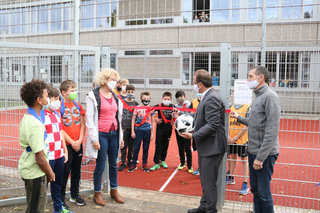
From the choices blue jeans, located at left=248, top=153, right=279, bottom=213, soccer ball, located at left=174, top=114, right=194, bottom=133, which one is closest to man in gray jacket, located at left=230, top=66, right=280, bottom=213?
blue jeans, located at left=248, top=153, right=279, bottom=213

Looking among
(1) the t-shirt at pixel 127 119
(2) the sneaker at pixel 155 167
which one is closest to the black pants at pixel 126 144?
(1) the t-shirt at pixel 127 119

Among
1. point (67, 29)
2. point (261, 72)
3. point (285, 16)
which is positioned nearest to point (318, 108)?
point (261, 72)

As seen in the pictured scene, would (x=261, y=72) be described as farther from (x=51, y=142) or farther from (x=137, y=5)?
(x=137, y=5)

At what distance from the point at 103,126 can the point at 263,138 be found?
7.59 feet

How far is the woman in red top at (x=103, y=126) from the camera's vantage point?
391cm

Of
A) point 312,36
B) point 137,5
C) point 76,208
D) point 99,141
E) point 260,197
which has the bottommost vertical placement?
point 76,208

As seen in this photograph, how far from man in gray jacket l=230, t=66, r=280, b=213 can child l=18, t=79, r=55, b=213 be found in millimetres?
2389

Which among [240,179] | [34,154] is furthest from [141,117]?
[34,154]

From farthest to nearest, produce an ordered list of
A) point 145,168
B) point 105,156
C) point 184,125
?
1. point 145,168
2. point 105,156
3. point 184,125

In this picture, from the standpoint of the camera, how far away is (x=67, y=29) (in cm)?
1695

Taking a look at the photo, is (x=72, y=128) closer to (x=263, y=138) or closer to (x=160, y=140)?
(x=160, y=140)

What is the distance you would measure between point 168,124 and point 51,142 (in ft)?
10.0

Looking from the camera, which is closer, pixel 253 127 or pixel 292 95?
pixel 253 127

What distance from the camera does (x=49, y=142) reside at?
3.23 metres
